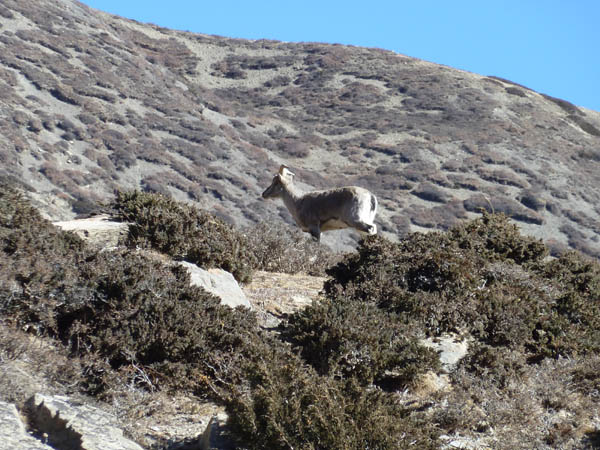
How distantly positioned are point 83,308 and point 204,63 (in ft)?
236

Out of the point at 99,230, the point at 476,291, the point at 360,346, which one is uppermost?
the point at 476,291

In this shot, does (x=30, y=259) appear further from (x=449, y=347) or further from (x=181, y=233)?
(x=449, y=347)

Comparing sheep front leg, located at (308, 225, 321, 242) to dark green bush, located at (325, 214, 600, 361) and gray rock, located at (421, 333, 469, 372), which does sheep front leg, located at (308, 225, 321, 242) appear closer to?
dark green bush, located at (325, 214, 600, 361)

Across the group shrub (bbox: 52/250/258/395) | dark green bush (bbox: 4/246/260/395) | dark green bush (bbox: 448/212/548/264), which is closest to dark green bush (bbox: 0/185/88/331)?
dark green bush (bbox: 4/246/260/395)

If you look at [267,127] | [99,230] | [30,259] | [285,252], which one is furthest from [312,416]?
[267,127]

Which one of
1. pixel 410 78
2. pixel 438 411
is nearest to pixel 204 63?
pixel 410 78

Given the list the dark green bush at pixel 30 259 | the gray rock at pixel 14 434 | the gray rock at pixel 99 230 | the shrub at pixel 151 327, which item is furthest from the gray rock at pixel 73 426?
the gray rock at pixel 99 230

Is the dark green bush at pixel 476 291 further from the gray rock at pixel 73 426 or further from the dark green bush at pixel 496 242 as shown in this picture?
the gray rock at pixel 73 426

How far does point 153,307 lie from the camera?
636cm

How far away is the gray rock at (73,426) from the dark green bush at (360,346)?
1.92 m

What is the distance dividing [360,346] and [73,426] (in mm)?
2759

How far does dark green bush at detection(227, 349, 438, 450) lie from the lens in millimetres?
4578

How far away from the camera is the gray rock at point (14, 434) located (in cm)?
424

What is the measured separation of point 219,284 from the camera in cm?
812
